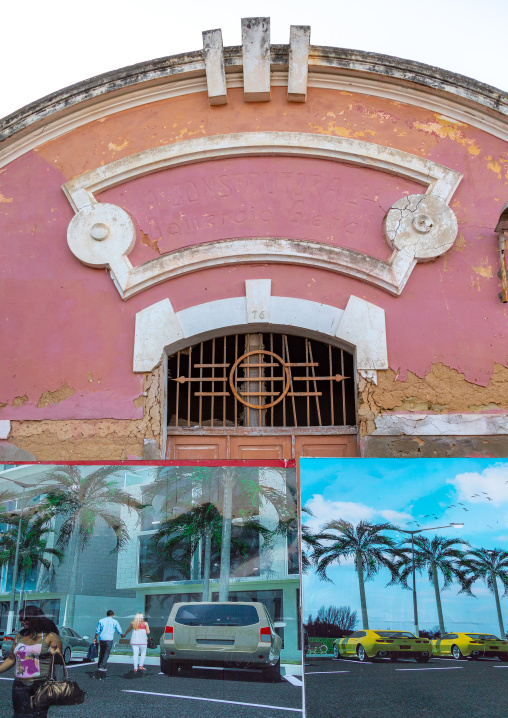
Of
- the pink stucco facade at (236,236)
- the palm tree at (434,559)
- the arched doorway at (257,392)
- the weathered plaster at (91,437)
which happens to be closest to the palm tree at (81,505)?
the palm tree at (434,559)

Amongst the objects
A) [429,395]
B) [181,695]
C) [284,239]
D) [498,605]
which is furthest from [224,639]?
[284,239]

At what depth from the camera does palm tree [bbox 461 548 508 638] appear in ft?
12.7

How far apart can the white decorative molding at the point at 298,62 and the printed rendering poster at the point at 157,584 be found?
4.15 m

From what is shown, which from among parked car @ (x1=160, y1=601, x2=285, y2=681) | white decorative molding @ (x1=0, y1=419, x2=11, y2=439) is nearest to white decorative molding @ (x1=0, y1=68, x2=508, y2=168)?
white decorative molding @ (x1=0, y1=419, x2=11, y2=439)

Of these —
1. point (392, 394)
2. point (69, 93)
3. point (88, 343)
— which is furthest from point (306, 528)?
point (69, 93)

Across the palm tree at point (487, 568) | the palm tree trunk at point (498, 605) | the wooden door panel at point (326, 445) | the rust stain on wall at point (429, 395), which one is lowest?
the palm tree trunk at point (498, 605)

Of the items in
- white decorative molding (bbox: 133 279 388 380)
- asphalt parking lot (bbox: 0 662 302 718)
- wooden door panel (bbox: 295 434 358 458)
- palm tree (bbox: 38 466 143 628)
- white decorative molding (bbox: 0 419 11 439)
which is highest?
white decorative molding (bbox: 133 279 388 380)

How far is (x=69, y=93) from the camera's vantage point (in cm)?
670

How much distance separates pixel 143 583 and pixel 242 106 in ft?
15.7

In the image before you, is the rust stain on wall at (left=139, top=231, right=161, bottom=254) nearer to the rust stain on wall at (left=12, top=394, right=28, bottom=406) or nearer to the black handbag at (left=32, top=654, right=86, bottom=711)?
the rust stain on wall at (left=12, top=394, right=28, bottom=406)

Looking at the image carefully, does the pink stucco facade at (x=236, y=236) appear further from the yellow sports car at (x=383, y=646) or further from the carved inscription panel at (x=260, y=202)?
the yellow sports car at (x=383, y=646)

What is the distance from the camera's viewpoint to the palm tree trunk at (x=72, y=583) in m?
3.83

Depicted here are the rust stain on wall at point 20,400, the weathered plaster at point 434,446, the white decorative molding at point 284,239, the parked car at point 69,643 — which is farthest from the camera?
the white decorative molding at point 284,239

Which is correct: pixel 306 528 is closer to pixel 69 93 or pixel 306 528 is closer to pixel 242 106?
pixel 242 106
